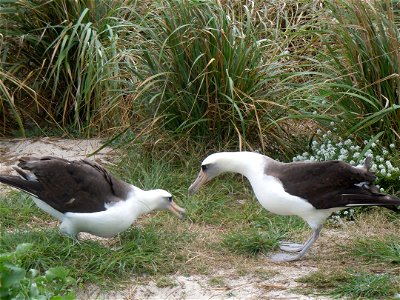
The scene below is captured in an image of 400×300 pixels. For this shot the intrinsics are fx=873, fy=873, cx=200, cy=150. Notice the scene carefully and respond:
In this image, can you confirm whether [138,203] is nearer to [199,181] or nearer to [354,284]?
[199,181]

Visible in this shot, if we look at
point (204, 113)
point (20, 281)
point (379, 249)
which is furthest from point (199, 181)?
point (20, 281)

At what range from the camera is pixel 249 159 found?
5496 mm

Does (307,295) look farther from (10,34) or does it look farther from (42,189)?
(10,34)

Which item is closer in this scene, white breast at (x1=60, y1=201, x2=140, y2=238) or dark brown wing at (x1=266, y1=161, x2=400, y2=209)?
white breast at (x1=60, y1=201, x2=140, y2=238)

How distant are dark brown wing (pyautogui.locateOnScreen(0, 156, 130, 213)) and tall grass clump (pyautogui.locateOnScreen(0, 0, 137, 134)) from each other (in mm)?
2186

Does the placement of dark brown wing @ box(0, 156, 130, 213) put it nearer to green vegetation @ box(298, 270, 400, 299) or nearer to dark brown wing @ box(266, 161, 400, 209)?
dark brown wing @ box(266, 161, 400, 209)

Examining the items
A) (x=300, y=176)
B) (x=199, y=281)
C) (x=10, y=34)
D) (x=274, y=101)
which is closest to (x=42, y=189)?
(x=199, y=281)

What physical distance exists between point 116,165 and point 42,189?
69.4 inches

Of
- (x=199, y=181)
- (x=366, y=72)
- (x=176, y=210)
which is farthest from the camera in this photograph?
(x=366, y=72)

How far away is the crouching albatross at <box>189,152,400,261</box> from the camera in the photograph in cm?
523

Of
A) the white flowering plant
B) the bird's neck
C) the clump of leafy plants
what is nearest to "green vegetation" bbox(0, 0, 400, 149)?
the white flowering plant

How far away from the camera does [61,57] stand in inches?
296

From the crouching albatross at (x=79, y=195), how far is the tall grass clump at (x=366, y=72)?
199cm

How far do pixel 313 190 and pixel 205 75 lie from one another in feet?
5.86
